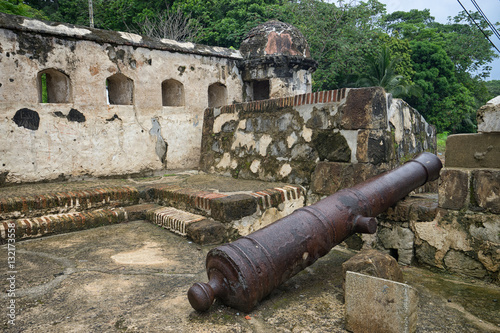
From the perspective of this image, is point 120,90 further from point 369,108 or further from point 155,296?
point 155,296

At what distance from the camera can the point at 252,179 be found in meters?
4.56

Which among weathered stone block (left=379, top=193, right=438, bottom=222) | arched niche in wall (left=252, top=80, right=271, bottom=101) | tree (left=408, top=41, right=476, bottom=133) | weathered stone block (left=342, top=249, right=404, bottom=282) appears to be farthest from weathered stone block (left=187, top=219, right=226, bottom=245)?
tree (left=408, top=41, right=476, bottom=133)

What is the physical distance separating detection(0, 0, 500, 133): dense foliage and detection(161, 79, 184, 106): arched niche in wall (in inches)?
474

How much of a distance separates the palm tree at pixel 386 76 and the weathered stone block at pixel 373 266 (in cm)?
1900

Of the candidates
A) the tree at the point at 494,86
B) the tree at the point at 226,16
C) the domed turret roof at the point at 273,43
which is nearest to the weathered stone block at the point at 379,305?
the domed turret roof at the point at 273,43

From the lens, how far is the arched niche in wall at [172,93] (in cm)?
574

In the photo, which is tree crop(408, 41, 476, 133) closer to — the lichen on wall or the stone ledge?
the lichen on wall

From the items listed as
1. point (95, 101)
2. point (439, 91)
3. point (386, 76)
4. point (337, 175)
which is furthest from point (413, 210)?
point (439, 91)

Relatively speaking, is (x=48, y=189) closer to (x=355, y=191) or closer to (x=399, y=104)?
(x=355, y=191)

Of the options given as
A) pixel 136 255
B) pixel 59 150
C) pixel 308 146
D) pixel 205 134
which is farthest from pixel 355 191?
pixel 59 150

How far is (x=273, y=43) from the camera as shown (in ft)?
21.3

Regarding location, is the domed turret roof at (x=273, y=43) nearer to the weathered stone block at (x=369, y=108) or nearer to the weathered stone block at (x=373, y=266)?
the weathered stone block at (x=369, y=108)

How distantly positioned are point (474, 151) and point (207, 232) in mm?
2255

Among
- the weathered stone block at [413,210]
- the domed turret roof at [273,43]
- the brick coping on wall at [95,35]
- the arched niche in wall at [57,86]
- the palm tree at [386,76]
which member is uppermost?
the palm tree at [386,76]
